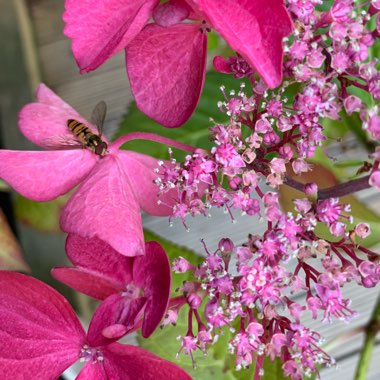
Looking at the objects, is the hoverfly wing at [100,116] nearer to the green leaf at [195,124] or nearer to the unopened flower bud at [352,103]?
the green leaf at [195,124]

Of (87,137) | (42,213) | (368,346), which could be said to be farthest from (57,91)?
(368,346)

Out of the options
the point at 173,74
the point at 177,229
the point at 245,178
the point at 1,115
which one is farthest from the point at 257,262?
the point at 1,115

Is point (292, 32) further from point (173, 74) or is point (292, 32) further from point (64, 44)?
point (64, 44)

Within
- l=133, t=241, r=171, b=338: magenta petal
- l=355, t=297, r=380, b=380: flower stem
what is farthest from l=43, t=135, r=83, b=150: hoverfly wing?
l=355, t=297, r=380, b=380: flower stem

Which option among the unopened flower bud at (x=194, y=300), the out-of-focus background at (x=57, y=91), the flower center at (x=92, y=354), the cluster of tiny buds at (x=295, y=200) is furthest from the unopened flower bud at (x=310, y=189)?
the out-of-focus background at (x=57, y=91)

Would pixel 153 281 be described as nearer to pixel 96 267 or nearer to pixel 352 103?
pixel 96 267

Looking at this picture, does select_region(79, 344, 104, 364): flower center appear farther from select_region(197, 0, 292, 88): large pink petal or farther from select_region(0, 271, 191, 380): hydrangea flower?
select_region(197, 0, 292, 88): large pink petal
